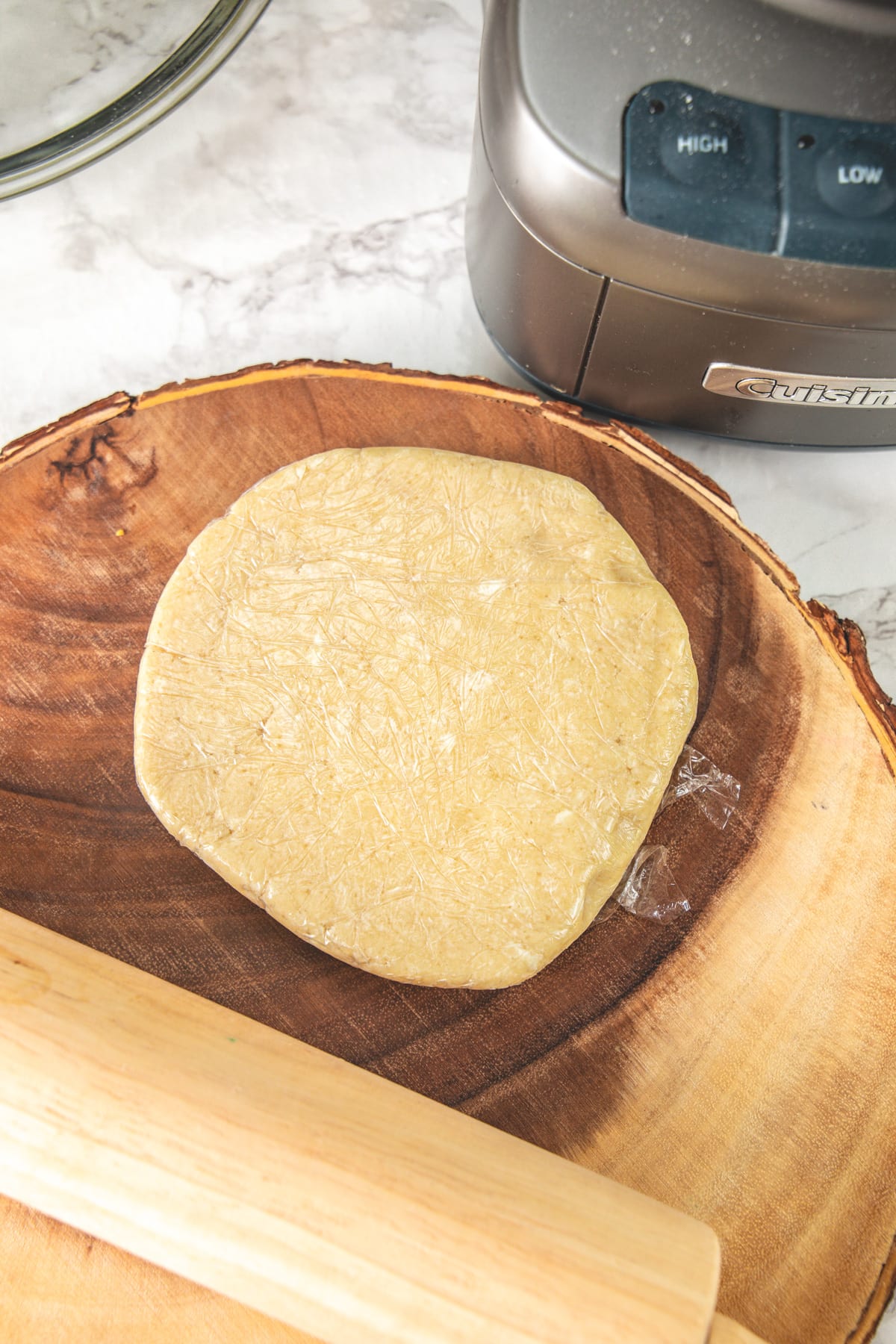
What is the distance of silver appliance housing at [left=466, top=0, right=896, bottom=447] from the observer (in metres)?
0.85

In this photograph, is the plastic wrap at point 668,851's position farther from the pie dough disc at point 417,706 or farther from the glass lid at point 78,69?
the glass lid at point 78,69

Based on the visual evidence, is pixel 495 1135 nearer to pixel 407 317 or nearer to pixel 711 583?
pixel 711 583

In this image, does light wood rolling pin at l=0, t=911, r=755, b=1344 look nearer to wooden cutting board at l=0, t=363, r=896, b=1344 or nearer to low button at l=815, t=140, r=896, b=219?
wooden cutting board at l=0, t=363, r=896, b=1344

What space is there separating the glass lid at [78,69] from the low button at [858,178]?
894 millimetres

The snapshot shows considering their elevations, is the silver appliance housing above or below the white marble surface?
above

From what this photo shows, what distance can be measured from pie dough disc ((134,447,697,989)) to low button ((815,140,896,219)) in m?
0.33

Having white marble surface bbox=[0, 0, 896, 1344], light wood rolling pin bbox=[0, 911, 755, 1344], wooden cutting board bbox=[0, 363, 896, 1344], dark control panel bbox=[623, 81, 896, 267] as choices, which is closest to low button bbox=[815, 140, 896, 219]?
dark control panel bbox=[623, 81, 896, 267]

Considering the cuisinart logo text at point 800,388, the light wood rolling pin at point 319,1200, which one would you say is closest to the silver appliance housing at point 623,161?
the cuisinart logo text at point 800,388

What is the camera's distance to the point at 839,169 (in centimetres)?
85

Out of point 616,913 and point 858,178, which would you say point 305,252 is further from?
point 616,913

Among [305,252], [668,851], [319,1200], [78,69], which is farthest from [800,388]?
[78,69]

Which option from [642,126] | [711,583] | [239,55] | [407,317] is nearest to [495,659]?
[711,583]

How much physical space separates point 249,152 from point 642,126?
76cm

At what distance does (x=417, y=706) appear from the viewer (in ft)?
3.01
